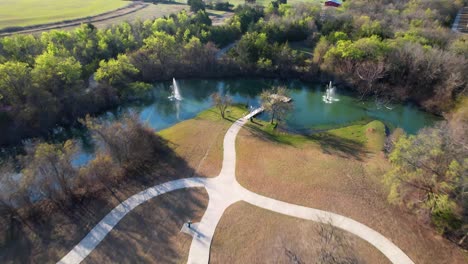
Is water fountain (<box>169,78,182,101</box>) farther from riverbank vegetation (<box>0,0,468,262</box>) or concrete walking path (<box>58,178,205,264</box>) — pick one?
concrete walking path (<box>58,178,205,264</box>)

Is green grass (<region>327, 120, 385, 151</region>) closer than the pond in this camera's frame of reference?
Yes

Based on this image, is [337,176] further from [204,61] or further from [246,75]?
[204,61]

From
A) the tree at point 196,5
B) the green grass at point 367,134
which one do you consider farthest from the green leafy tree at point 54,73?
the tree at point 196,5

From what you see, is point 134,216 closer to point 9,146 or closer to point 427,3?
point 9,146

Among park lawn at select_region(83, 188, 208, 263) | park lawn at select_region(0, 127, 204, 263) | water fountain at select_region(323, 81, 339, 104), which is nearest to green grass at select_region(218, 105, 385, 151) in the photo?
water fountain at select_region(323, 81, 339, 104)

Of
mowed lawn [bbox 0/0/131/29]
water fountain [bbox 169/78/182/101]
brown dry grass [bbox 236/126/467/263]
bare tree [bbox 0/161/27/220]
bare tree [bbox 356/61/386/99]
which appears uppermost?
mowed lawn [bbox 0/0/131/29]

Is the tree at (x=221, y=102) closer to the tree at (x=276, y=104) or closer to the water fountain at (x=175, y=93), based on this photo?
the tree at (x=276, y=104)
